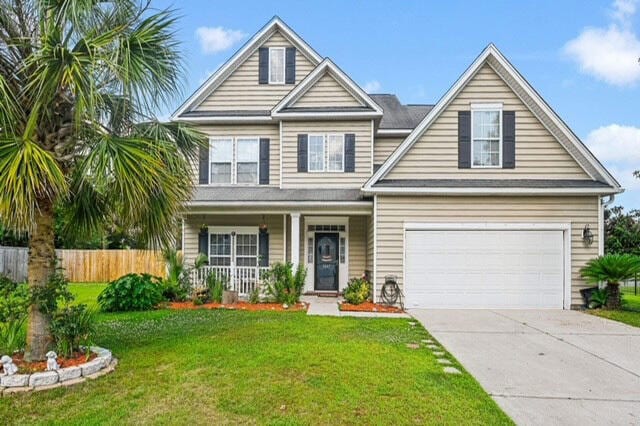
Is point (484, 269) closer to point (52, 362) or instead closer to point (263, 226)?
point (263, 226)

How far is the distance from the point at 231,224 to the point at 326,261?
3.41 m

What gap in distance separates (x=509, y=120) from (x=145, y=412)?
11.2 metres

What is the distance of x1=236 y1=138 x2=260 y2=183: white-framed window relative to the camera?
13953 mm

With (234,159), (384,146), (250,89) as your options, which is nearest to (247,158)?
(234,159)

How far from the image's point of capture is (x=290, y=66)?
1434cm

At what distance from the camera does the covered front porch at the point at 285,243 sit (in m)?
13.6

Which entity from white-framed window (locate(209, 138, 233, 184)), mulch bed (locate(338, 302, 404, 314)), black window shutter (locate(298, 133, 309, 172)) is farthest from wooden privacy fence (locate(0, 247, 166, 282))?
mulch bed (locate(338, 302, 404, 314))

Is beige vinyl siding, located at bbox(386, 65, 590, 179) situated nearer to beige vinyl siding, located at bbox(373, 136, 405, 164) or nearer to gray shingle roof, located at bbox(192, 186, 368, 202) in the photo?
gray shingle roof, located at bbox(192, 186, 368, 202)

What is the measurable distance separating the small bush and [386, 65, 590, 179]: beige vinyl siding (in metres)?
5.68

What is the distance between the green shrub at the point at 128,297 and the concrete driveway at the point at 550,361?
7055 millimetres

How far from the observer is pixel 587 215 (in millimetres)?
11180

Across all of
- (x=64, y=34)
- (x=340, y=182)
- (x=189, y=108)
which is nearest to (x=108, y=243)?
(x=189, y=108)

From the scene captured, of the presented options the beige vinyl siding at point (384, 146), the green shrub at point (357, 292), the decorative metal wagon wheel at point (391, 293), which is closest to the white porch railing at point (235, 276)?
the green shrub at point (357, 292)

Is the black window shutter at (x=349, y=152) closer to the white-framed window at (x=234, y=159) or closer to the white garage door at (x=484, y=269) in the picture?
the white-framed window at (x=234, y=159)
